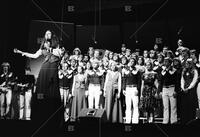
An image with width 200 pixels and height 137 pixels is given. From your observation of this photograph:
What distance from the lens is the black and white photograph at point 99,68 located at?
366 cm

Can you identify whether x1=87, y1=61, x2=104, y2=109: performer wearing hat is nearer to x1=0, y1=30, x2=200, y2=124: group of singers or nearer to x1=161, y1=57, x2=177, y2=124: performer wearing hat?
x1=0, y1=30, x2=200, y2=124: group of singers

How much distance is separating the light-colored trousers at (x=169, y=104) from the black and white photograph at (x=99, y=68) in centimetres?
1

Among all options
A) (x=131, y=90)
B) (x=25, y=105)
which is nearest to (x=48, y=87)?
(x=25, y=105)

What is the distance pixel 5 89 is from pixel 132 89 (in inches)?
61.6

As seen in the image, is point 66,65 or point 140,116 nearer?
point 140,116

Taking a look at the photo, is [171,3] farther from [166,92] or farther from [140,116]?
[140,116]

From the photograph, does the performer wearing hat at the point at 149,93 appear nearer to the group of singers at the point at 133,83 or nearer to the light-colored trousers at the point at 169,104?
the group of singers at the point at 133,83

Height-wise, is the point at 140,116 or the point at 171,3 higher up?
the point at 171,3

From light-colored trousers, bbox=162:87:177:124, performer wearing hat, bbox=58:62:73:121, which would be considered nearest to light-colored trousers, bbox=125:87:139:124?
light-colored trousers, bbox=162:87:177:124

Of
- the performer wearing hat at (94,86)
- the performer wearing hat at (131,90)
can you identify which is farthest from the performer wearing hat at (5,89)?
the performer wearing hat at (131,90)

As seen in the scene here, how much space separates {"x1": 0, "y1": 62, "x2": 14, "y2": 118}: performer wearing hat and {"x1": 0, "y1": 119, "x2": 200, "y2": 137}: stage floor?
15 centimetres

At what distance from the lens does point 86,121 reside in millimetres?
3729

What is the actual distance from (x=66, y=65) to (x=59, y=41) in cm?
31

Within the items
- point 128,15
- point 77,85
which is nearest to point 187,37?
point 128,15
